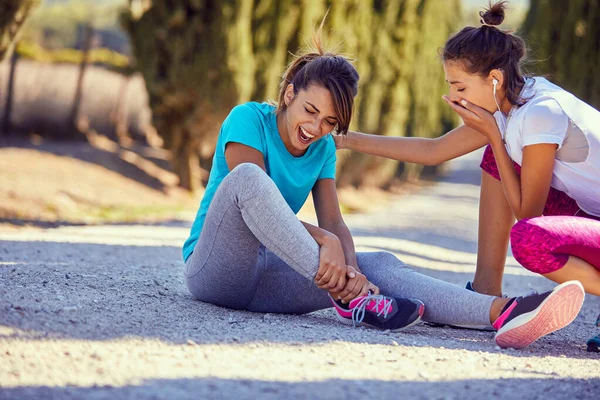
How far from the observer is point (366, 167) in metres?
18.9

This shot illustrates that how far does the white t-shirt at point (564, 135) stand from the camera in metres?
3.21

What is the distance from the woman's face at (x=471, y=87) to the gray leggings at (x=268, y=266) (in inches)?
33.0

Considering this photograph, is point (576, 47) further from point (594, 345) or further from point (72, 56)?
point (594, 345)

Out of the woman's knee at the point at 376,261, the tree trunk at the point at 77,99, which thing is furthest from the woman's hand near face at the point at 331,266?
the tree trunk at the point at 77,99

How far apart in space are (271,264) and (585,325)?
6.18 feet

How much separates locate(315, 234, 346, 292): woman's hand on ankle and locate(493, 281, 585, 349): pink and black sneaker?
2.23 feet

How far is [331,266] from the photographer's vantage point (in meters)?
3.07

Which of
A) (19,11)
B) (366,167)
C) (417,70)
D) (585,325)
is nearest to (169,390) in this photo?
(585,325)

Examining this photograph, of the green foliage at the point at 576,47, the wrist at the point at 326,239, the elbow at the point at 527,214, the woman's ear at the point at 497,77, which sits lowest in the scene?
the wrist at the point at 326,239

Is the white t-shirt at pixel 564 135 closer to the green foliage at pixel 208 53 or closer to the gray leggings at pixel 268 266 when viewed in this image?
the gray leggings at pixel 268 266

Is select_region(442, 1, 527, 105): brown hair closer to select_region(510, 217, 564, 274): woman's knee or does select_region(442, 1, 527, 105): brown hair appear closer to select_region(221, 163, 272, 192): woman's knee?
select_region(510, 217, 564, 274): woman's knee

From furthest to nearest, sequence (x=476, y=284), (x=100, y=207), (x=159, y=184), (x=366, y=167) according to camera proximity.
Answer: (x=366, y=167) < (x=159, y=184) < (x=100, y=207) < (x=476, y=284)

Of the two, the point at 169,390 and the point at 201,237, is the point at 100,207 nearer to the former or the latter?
the point at 201,237

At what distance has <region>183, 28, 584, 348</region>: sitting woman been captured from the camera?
302 centimetres
